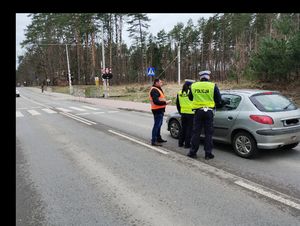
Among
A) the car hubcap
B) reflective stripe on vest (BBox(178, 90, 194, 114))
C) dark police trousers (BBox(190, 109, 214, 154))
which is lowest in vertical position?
the car hubcap

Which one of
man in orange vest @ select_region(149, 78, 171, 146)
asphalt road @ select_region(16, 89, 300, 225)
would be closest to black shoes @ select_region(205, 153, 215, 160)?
asphalt road @ select_region(16, 89, 300, 225)

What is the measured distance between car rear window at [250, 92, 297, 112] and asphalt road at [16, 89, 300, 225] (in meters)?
1.06

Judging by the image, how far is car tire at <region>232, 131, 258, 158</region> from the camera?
6086 mm

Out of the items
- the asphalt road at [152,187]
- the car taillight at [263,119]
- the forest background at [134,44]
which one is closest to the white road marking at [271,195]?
the asphalt road at [152,187]

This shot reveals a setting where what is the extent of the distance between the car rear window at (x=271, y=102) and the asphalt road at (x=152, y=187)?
1.06 metres

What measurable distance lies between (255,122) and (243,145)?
0.61 m

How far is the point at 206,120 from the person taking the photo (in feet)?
20.4

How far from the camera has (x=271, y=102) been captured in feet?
20.9

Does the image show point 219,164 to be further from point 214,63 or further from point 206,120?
point 214,63

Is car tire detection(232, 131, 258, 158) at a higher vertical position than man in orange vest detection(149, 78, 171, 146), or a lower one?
lower

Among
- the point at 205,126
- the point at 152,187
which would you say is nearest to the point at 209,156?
the point at 205,126

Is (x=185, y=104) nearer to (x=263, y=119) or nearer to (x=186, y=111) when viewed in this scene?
(x=186, y=111)

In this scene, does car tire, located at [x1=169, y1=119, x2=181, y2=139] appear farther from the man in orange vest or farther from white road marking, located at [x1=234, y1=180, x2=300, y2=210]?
white road marking, located at [x1=234, y1=180, x2=300, y2=210]
